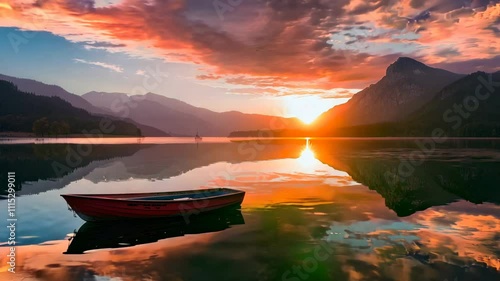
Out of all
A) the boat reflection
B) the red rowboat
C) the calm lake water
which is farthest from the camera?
the red rowboat

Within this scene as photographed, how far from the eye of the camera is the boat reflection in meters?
23.2

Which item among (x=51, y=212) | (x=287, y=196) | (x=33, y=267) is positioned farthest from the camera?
(x=287, y=196)

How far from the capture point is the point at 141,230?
26.0m

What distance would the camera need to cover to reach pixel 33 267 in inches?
745

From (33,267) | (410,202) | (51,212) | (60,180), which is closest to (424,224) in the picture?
(410,202)

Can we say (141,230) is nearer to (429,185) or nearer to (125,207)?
(125,207)

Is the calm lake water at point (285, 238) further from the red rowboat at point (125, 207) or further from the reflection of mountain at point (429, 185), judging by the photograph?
the red rowboat at point (125, 207)

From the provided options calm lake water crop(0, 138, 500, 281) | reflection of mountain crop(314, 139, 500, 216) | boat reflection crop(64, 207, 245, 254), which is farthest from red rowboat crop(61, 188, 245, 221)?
reflection of mountain crop(314, 139, 500, 216)

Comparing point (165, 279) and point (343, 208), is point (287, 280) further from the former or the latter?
point (343, 208)

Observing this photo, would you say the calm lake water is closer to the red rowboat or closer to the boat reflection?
the boat reflection

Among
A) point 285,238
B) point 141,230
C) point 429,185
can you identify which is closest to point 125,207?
point 141,230

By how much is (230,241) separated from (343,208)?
14971 millimetres

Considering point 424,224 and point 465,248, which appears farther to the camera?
point 424,224

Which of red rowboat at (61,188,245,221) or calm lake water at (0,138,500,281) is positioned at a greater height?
red rowboat at (61,188,245,221)
